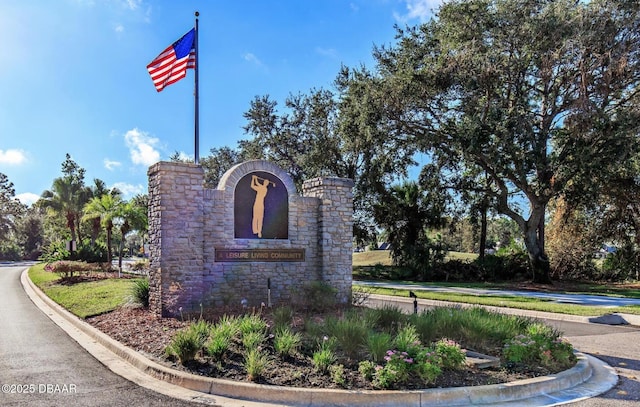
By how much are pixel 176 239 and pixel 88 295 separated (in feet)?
19.8

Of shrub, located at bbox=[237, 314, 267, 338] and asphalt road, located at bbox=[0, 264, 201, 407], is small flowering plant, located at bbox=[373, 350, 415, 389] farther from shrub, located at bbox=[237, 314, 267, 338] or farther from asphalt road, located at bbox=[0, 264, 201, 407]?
shrub, located at bbox=[237, 314, 267, 338]

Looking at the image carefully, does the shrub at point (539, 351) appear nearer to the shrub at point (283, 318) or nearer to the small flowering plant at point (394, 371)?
the small flowering plant at point (394, 371)

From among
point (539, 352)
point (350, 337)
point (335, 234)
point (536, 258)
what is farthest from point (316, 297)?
point (536, 258)

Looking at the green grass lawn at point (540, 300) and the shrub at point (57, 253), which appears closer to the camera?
the green grass lawn at point (540, 300)

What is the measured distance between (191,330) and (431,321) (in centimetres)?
397

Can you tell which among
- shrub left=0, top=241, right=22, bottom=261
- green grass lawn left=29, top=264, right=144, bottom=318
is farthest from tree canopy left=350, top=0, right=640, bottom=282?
shrub left=0, top=241, right=22, bottom=261

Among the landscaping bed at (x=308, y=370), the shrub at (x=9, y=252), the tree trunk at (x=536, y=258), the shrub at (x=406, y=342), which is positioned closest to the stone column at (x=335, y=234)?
the landscaping bed at (x=308, y=370)

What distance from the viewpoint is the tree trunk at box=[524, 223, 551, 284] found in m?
25.2

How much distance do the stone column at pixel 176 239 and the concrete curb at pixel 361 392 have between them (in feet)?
12.2

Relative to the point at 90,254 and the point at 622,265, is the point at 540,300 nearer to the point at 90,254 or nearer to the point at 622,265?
the point at 622,265

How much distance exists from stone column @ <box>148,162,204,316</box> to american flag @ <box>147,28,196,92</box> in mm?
2817

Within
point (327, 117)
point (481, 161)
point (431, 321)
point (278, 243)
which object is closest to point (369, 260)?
point (327, 117)

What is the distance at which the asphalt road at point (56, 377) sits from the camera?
561cm

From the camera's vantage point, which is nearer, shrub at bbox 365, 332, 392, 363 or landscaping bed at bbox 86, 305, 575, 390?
landscaping bed at bbox 86, 305, 575, 390
